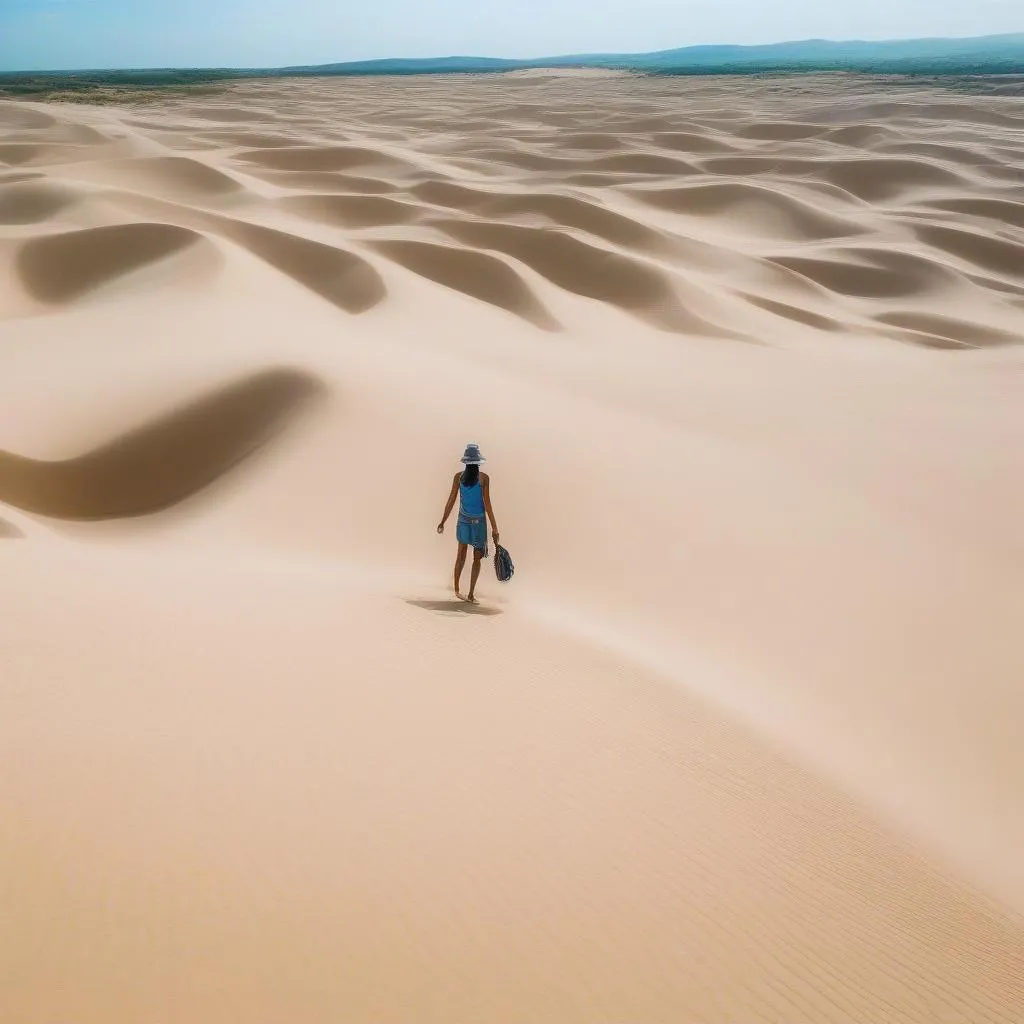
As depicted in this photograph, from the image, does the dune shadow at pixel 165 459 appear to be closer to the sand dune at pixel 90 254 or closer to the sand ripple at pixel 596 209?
the sand ripple at pixel 596 209

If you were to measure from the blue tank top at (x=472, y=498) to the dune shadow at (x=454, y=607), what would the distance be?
2.33ft

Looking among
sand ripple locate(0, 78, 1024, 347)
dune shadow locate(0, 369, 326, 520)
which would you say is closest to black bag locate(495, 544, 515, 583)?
dune shadow locate(0, 369, 326, 520)

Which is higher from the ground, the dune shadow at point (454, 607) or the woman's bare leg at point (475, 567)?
the woman's bare leg at point (475, 567)

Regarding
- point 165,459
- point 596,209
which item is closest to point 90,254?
point 165,459

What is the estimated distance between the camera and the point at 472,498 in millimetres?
6305

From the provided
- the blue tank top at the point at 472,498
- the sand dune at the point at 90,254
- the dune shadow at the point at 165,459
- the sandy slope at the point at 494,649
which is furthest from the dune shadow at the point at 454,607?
the sand dune at the point at 90,254

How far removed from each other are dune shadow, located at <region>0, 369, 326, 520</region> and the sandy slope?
52 mm

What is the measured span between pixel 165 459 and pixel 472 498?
17.2ft

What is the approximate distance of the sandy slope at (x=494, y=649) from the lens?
10.7 ft

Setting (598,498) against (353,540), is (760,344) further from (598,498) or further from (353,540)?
(353,540)

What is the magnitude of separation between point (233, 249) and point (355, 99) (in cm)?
6457

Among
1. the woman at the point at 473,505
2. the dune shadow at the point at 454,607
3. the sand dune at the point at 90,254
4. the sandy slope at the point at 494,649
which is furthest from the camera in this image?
the sand dune at the point at 90,254

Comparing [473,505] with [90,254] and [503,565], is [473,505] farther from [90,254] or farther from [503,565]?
[90,254]

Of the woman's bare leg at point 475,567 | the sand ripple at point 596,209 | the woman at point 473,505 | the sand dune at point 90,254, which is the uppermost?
the woman at point 473,505
